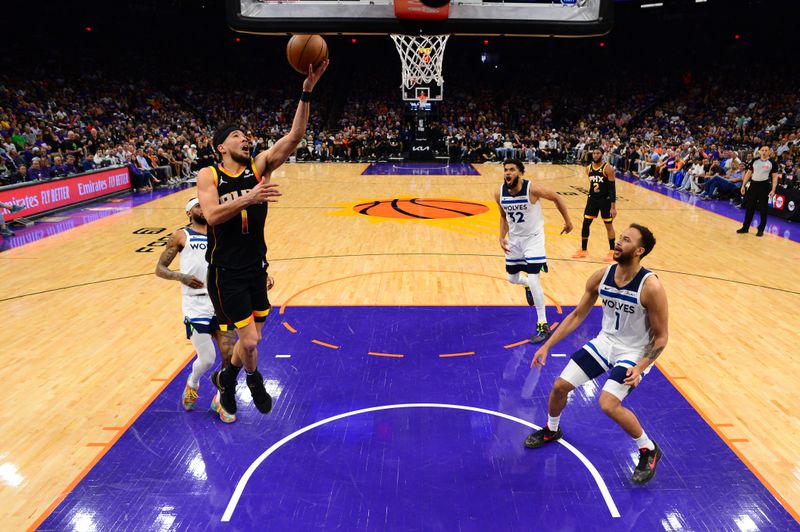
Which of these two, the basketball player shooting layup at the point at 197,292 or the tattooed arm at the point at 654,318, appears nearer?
the tattooed arm at the point at 654,318

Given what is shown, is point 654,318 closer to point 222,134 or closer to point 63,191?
point 222,134

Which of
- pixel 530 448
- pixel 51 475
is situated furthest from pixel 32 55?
pixel 530 448

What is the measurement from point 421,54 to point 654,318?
510 inches

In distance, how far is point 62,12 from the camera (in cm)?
2784

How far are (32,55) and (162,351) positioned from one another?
25.1 metres

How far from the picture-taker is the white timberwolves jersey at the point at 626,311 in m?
3.72

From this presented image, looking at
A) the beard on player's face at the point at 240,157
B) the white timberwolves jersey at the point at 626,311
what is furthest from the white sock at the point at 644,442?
the beard on player's face at the point at 240,157

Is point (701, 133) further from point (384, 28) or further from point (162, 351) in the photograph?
point (162, 351)

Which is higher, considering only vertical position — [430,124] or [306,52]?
[306,52]

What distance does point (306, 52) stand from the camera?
4.40 meters

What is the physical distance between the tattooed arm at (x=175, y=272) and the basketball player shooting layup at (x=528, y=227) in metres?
3.30

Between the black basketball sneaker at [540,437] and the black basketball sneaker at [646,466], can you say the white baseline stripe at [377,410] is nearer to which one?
the black basketball sneaker at [540,437]

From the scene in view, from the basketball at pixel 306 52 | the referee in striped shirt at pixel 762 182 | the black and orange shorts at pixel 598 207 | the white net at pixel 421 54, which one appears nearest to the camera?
the basketball at pixel 306 52

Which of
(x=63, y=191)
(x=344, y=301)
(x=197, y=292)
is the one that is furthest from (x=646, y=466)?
(x=63, y=191)
